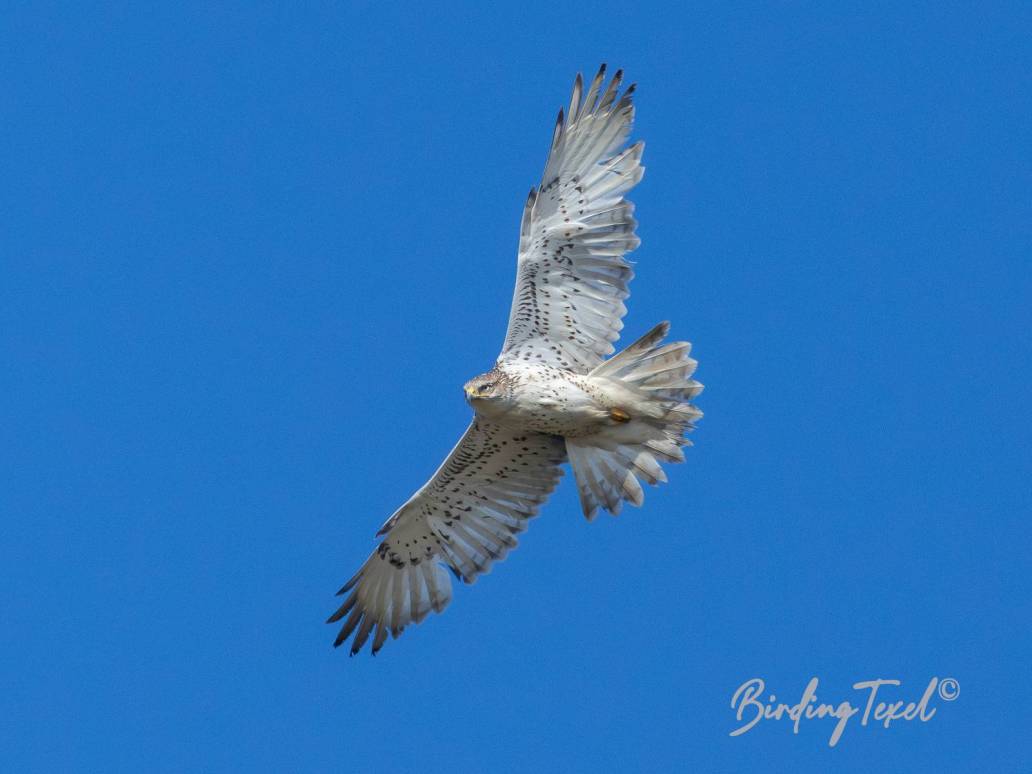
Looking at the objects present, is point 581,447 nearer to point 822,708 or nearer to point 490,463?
point 490,463

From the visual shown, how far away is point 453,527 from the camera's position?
1245 cm

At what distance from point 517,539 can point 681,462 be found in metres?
1.60

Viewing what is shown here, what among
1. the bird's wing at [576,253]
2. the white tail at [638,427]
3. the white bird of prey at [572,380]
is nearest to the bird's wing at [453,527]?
the white bird of prey at [572,380]

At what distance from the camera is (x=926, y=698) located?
37.0ft

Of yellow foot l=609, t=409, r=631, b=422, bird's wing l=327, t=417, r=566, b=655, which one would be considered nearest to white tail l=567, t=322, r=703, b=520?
yellow foot l=609, t=409, r=631, b=422

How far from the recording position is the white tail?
1115 cm

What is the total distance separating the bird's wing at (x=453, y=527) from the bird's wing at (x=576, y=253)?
0.70 meters

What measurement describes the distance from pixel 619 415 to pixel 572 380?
0.41 m

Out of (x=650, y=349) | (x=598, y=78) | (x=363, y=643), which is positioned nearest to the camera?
(x=650, y=349)

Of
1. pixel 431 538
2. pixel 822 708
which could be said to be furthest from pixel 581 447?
pixel 822 708

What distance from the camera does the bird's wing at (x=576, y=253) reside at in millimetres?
11672

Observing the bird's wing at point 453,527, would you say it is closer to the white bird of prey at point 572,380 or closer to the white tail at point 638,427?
the white bird of prey at point 572,380

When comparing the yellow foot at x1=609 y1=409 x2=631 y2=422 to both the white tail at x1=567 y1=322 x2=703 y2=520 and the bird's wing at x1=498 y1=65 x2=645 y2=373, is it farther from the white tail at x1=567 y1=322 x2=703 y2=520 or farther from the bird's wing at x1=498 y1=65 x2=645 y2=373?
the bird's wing at x1=498 y1=65 x2=645 y2=373

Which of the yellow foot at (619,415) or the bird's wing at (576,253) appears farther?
the bird's wing at (576,253)
